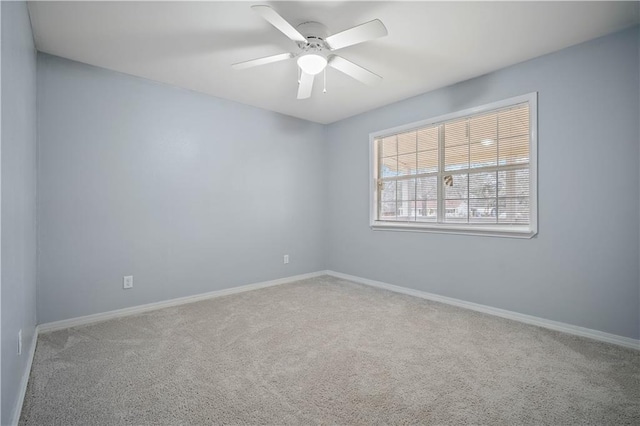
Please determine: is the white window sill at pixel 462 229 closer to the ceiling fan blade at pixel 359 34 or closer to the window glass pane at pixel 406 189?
the window glass pane at pixel 406 189

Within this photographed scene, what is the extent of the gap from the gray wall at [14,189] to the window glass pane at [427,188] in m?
3.63

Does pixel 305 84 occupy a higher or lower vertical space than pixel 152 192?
higher

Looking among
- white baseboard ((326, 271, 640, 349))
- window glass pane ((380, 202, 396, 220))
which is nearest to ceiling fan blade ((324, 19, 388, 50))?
window glass pane ((380, 202, 396, 220))

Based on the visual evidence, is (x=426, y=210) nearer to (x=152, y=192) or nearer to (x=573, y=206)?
(x=573, y=206)

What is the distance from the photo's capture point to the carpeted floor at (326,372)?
5.11 feet

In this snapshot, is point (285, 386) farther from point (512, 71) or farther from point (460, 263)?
point (512, 71)

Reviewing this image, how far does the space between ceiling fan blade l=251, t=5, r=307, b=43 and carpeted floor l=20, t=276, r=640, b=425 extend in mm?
2217

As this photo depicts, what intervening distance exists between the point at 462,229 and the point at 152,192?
3.36 meters

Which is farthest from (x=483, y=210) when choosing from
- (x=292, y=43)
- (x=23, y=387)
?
(x=23, y=387)

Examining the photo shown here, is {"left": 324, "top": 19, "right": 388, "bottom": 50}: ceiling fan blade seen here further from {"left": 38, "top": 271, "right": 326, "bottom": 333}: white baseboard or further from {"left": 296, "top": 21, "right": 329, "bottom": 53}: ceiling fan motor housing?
{"left": 38, "top": 271, "right": 326, "bottom": 333}: white baseboard

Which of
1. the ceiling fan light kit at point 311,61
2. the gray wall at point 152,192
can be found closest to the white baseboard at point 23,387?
the gray wall at point 152,192

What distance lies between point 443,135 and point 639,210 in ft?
6.02

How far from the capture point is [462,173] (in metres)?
3.39

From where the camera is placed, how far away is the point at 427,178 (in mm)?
3730
